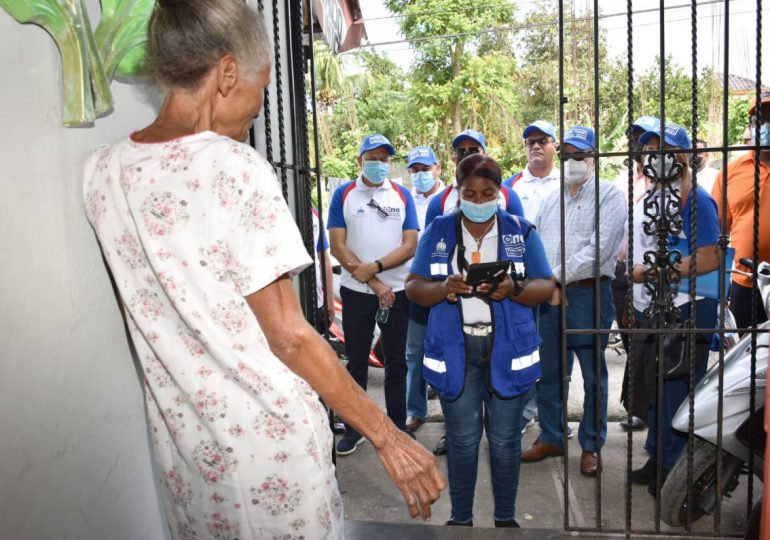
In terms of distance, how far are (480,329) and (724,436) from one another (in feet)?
3.75

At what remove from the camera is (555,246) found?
3.99m

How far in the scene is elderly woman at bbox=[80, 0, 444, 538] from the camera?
1244 mm

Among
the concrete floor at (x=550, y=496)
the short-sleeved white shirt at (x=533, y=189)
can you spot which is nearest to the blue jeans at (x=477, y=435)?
the concrete floor at (x=550, y=496)

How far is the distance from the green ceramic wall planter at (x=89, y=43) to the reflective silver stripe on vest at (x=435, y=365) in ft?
5.56

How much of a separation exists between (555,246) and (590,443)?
3.89 ft

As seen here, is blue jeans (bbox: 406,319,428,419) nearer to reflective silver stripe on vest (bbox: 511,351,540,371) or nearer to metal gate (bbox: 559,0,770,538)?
reflective silver stripe on vest (bbox: 511,351,540,371)

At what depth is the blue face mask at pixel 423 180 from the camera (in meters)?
5.94

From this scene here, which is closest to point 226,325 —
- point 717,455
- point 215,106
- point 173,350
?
point 173,350

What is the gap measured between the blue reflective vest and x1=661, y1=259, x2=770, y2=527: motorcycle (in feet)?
2.58

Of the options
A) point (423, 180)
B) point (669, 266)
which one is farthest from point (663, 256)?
point (423, 180)

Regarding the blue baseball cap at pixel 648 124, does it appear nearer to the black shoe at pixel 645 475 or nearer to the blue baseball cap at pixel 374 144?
the blue baseball cap at pixel 374 144

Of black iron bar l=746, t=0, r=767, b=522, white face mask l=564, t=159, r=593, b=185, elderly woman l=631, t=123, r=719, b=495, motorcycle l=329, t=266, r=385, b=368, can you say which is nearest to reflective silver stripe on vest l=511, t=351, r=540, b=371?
elderly woman l=631, t=123, r=719, b=495

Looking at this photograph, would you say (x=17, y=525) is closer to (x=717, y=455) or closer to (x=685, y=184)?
(x=717, y=455)

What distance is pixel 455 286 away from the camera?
274 centimetres
